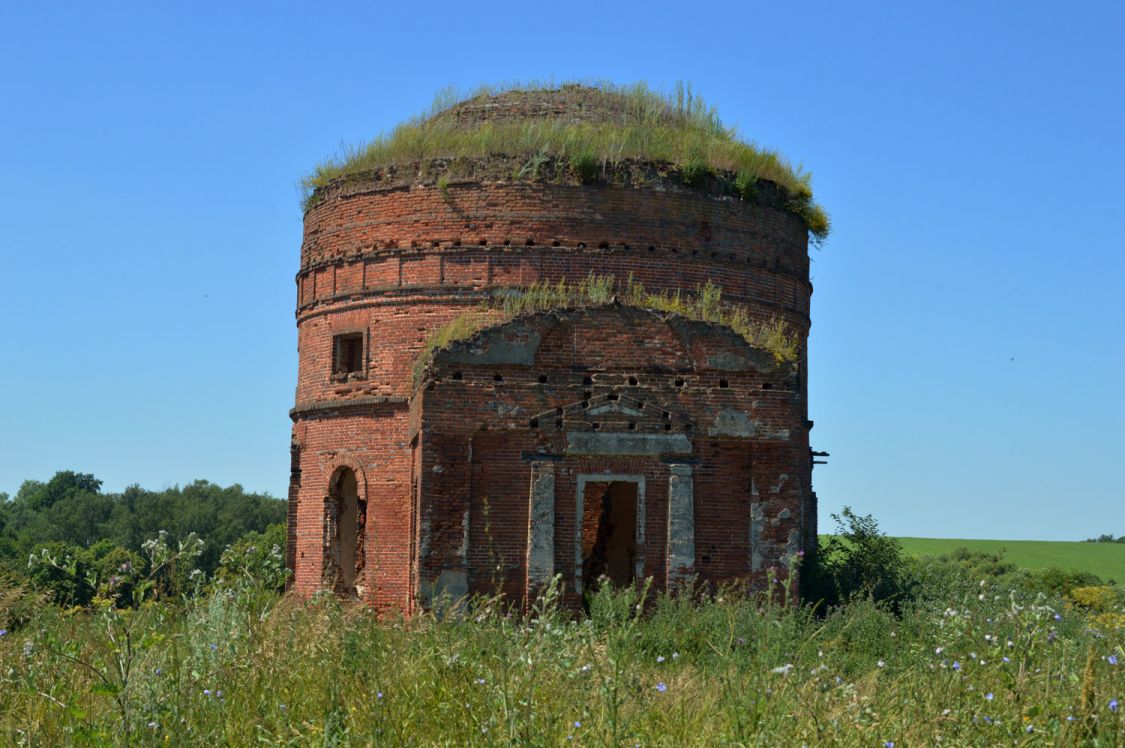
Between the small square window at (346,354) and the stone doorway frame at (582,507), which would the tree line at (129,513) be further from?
the stone doorway frame at (582,507)

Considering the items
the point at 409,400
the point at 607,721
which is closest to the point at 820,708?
the point at 607,721

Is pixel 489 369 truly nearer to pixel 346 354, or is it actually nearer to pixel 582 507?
pixel 582 507

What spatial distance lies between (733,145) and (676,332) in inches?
199

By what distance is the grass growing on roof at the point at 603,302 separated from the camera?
1655 cm

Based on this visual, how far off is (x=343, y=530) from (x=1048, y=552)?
4330 cm

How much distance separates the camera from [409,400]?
1838 centimetres

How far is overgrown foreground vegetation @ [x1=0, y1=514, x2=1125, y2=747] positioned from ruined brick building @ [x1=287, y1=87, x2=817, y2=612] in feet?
22.1

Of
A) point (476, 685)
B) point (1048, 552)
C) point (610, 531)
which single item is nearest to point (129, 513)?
point (1048, 552)

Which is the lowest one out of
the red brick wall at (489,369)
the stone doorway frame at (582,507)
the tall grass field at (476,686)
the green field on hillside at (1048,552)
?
the green field on hillside at (1048,552)

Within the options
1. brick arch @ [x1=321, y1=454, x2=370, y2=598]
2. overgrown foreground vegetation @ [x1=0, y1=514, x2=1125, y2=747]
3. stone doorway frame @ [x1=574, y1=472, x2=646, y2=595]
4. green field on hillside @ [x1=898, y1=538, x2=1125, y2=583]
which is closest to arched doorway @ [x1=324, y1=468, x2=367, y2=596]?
brick arch @ [x1=321, y1=454, x2=370, y2=598]

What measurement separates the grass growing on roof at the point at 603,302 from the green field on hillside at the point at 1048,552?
31272mm

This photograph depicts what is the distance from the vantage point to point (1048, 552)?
55.5 m

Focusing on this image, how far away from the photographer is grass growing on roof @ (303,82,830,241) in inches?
742

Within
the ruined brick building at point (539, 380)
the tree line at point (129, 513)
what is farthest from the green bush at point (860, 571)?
the tree line at point (129, 513)
